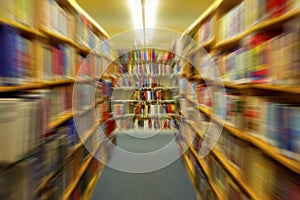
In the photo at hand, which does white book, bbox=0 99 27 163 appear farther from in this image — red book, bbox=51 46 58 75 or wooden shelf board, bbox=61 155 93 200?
wooden shelf board, bbox=61 155 93 200

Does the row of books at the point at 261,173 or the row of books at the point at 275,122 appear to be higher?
the row of books at the point at 275,122

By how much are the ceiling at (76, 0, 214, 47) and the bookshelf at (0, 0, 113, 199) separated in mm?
1235

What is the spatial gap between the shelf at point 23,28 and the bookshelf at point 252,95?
3.53ft

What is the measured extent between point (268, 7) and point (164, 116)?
10.4ft

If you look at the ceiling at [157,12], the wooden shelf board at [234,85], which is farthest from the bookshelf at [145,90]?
the wooden shelf board at [234,85]

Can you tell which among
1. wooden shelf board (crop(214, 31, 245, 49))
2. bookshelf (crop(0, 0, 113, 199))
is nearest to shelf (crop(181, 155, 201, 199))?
bookshelf (crop(0, 0, 113, 199))

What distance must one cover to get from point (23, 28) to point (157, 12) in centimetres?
299

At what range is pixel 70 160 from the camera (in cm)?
174

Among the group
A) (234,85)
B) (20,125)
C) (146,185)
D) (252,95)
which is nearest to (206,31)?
(234,85)

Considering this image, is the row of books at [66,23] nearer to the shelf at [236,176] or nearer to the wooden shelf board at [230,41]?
the wooden shelf board at [230,41]

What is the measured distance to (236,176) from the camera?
1382 mm

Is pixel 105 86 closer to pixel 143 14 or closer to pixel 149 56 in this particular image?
pixel 149 56

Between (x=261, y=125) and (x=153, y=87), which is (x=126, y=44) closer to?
(x=261, y=125)

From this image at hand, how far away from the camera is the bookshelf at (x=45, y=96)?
37.1 inches
